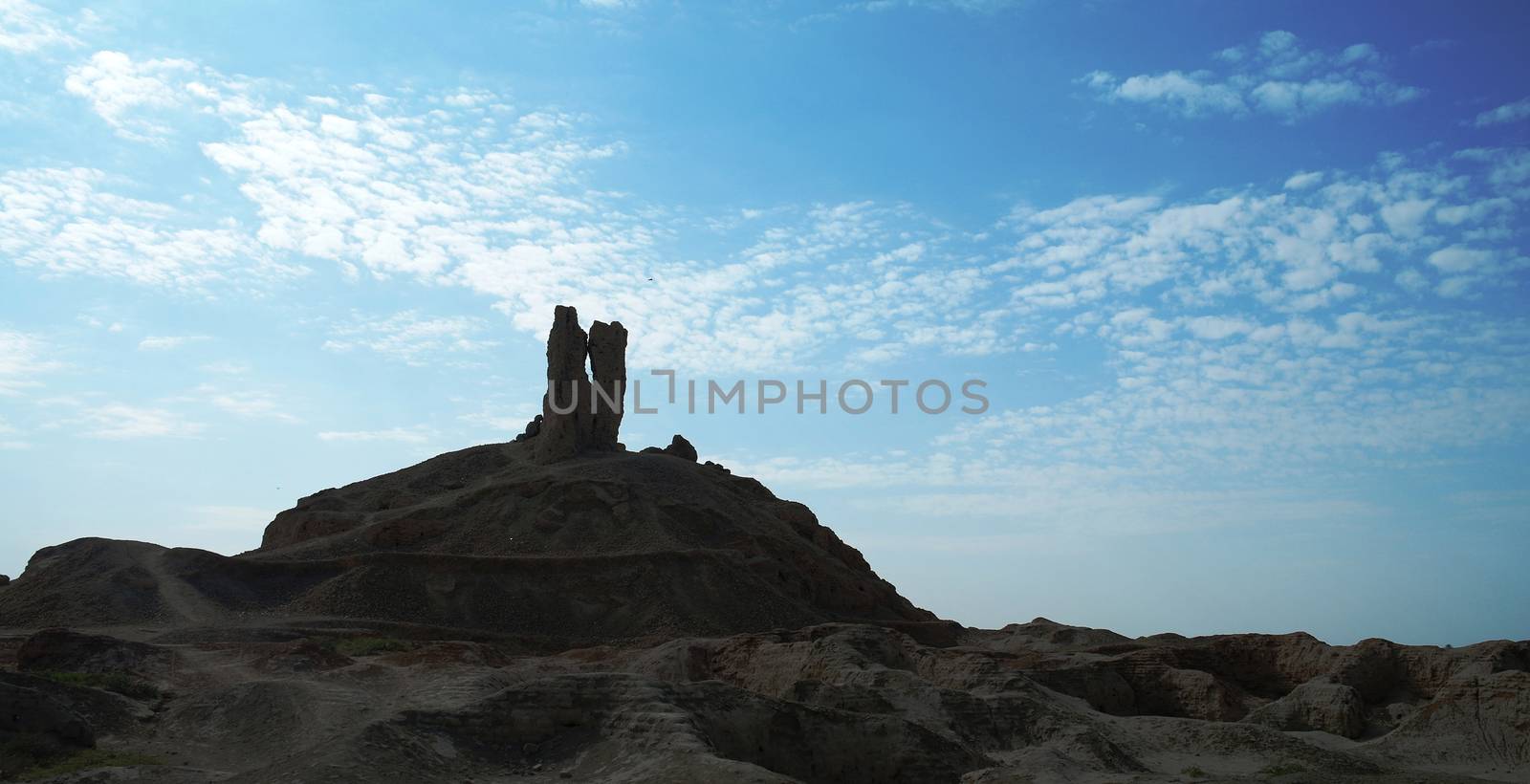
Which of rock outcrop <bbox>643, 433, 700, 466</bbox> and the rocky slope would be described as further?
rock outcrop <bbox>643, 433, 700, 466</bbox>

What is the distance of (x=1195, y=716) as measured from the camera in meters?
27.4

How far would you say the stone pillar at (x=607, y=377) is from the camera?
58.3m

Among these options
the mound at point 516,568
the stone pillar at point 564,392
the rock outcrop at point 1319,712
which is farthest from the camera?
the stone pillar at point 564,392

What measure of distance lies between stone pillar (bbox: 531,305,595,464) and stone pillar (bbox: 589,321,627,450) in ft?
2.08

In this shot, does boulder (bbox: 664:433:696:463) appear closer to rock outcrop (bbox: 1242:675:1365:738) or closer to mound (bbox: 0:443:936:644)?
mound (bbox: 0:443:936:644)

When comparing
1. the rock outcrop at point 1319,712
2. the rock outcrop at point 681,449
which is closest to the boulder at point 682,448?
the rock outcrop at point 681,449

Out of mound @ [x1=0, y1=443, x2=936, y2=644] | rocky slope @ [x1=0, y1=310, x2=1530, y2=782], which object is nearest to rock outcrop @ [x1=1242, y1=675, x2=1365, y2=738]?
rocky slope @ [x1=0, y1=310, x2=1530, y2=782]

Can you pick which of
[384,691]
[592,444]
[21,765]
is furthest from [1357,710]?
[592,444]

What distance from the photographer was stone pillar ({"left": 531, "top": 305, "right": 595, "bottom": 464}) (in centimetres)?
5719

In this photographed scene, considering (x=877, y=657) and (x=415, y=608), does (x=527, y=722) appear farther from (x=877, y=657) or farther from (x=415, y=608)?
(x=415, y=608)

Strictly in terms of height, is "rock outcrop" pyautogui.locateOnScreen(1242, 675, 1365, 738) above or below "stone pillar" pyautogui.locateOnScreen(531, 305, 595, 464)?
below

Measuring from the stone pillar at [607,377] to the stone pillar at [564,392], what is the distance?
634 millimetres

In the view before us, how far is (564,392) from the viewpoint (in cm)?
5750

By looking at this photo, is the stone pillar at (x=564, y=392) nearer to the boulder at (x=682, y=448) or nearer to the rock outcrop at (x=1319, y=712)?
the boulder at (x=682, y=448)
